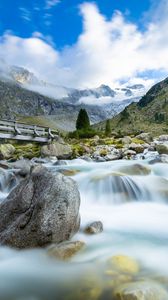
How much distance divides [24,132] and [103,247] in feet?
89.1

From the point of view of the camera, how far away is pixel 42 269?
878cm

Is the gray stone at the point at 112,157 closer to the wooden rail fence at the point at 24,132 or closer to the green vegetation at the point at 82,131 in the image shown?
the wooden rail fence at the point at 24,132

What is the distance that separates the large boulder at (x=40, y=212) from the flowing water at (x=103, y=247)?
0.41 meters

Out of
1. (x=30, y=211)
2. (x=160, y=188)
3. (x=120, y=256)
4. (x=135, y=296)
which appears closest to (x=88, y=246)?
(x=120, y=256)

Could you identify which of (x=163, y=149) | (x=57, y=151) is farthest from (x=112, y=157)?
(x=57, y=151)

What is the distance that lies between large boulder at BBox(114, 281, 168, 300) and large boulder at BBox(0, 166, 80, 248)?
297cm

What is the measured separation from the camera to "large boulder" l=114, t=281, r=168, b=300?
648 centimetres

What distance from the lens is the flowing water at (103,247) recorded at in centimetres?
786

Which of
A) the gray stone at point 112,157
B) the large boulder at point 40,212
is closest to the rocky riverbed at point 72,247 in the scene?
the large boulder at point 40,212

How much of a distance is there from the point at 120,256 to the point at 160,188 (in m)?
7.15

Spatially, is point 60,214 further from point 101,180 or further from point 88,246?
point 101,180

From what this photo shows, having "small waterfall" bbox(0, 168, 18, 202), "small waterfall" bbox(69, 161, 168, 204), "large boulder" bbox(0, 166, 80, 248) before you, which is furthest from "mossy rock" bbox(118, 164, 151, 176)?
"large boulder" bbox(0, 166, 80, 248)

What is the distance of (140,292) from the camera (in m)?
6.53

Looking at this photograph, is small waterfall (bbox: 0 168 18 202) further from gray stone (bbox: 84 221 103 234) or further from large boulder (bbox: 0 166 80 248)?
gray stone (bbox: 84 221 103 234)
